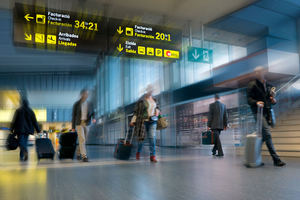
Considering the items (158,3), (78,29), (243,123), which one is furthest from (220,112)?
(158,3)

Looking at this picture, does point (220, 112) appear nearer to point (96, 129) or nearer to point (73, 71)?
point (96, 129)

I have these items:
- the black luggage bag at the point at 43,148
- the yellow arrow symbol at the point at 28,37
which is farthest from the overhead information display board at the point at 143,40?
the black luggage bag at the point at 43,148

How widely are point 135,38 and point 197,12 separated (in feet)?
12.7

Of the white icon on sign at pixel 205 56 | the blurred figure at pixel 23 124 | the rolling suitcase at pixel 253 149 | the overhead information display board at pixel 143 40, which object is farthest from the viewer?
the white icon on sign at pixel 205 56

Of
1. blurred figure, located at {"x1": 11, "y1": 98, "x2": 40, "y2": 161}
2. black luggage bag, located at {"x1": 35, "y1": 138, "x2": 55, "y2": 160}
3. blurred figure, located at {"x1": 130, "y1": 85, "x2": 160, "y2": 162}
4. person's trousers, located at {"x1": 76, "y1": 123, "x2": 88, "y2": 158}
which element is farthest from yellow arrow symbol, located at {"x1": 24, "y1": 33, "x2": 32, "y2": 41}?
blurred figure, located at {"x1": 130, "y1": 85, "x2": 160, "y2": 162}

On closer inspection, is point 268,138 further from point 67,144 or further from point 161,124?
point 67,144

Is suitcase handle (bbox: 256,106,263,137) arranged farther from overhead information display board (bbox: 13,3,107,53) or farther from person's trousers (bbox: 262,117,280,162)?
overhead information display board (bbox: 13,3,107,53)

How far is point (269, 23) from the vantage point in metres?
12.3

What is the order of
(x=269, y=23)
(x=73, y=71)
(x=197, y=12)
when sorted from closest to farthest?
(x=197, y=12)
(x=269, y=23)
(x=73, y=71)

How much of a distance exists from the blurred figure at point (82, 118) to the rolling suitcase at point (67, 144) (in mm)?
662

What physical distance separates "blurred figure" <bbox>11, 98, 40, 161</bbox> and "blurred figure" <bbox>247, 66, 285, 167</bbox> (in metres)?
4.89

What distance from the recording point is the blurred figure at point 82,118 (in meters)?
6.07

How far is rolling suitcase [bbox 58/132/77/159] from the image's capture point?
22.2ft

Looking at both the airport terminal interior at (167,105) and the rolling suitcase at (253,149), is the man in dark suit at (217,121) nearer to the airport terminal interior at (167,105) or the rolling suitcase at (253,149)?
the airport terminal interior at (167,105)
